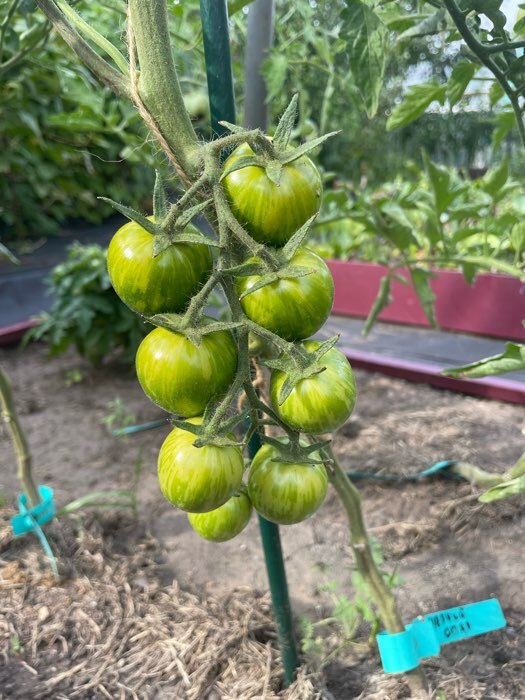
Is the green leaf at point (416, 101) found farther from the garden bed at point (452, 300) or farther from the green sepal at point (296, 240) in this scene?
the garden bed at point (452, 300)

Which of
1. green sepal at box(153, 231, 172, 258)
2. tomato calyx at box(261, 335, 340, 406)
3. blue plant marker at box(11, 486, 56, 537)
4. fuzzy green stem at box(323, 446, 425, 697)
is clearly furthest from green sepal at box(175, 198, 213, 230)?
blue plant marker at box(11, 486, 56, 537)

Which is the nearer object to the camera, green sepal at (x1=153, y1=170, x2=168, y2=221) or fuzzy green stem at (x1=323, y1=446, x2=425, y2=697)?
green sepal at (x1=153, y1=170, x2=168, y2=221)

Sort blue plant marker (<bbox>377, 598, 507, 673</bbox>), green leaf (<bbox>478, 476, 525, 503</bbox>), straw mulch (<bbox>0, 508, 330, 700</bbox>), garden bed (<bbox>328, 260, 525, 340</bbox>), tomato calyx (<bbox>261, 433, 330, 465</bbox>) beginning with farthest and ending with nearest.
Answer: garden bed (<bbox>328, 260, 525, 340</bbox>), straw mulch (<bbox>0, 508, 330, 700</bbox>), blue plant marker (<bbox>377, 598, 507, 673</bbox>), green leaf (<bbox>478, 476, 525, 503</bbox>), tomato calyx (<bbox>261, 433, 330, 465</bbox>)

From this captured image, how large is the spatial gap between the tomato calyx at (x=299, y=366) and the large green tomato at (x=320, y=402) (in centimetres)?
1

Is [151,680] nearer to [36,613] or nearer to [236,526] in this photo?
[36,613]

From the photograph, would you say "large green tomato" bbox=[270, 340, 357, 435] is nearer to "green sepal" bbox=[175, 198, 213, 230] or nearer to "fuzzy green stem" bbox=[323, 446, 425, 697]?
"green sepal" bbox=[175, 198, 213, 230]

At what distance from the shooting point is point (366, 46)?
715 millimetres

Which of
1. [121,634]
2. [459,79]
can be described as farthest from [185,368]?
[121,634]

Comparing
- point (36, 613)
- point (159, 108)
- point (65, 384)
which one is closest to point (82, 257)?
point (65, 384)

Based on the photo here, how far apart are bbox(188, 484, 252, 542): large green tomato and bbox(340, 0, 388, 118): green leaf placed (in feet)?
1.69

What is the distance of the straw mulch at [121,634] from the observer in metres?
1.12

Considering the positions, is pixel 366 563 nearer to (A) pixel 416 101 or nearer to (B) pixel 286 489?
(B) pixel 286 489

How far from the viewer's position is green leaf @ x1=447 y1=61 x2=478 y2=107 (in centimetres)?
91

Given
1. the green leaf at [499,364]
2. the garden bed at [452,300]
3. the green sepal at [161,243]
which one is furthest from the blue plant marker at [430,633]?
the garden bed at [452,300]
